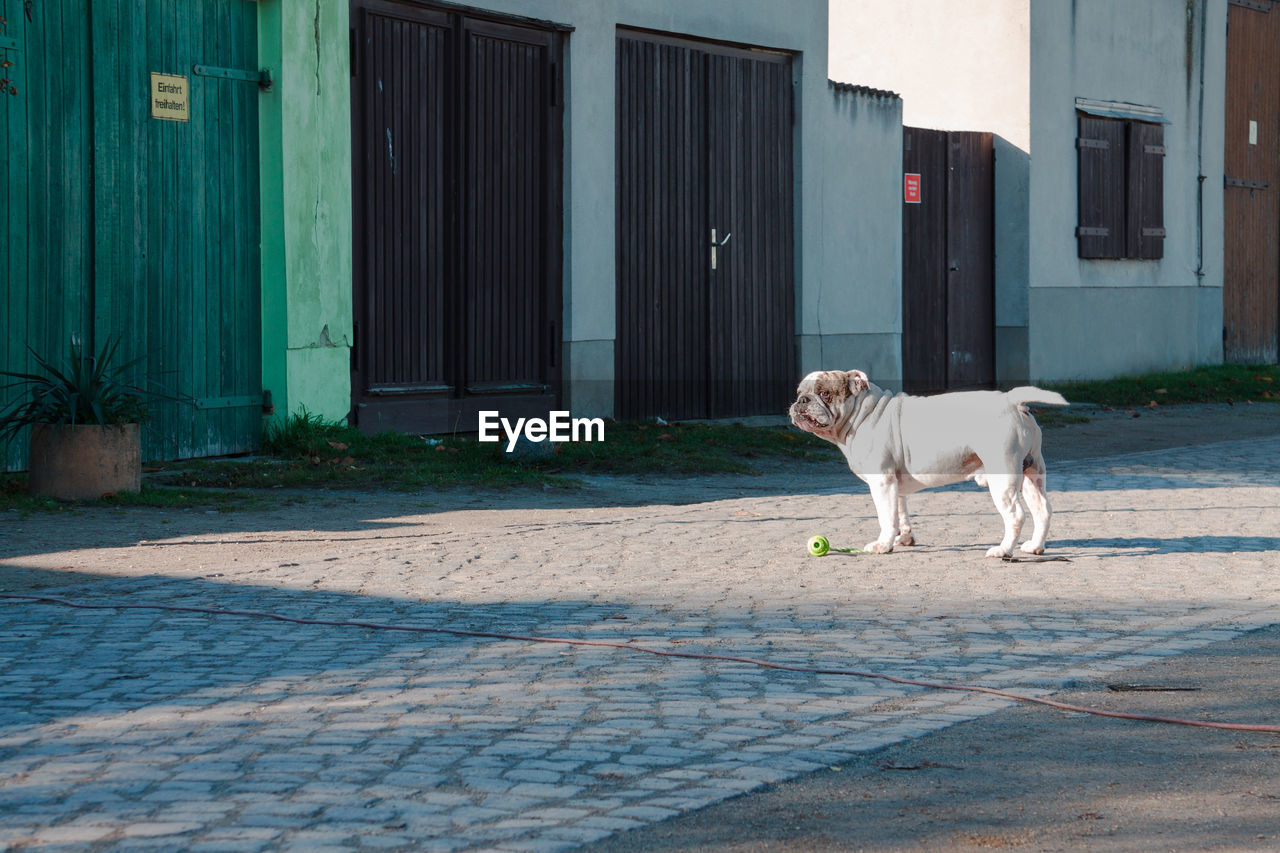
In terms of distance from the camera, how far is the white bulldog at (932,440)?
23.9ft

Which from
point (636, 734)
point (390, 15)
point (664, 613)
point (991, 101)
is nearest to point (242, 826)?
point (636, 734)

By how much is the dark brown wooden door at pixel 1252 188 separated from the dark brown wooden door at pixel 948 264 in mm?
5645

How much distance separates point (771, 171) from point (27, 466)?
802 centimetres

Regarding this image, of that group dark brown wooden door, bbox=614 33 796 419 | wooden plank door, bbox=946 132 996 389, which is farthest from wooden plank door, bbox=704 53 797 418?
wooden plank door, bbox=946 132 996 389

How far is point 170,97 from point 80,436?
272cm

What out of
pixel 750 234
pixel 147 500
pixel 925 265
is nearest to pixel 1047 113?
pixel 925 265

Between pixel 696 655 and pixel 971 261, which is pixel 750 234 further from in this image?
pixel 696 655

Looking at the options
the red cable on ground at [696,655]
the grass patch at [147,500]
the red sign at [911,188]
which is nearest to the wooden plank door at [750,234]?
the red sign at [911,188]

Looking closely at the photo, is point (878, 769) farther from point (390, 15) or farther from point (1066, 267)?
point (1066, 267)

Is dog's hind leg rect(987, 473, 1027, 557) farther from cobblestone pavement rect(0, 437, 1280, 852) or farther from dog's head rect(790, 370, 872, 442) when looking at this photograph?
dog's head rect(790, 370, 872, 442)

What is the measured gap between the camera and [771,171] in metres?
15.4

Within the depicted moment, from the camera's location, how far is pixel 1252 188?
76.7 feet

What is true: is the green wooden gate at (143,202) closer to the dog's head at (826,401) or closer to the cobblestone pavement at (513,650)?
the cobblestone pavement at (513,650)

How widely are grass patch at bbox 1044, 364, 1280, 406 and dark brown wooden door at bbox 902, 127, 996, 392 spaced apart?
3.77 feet
